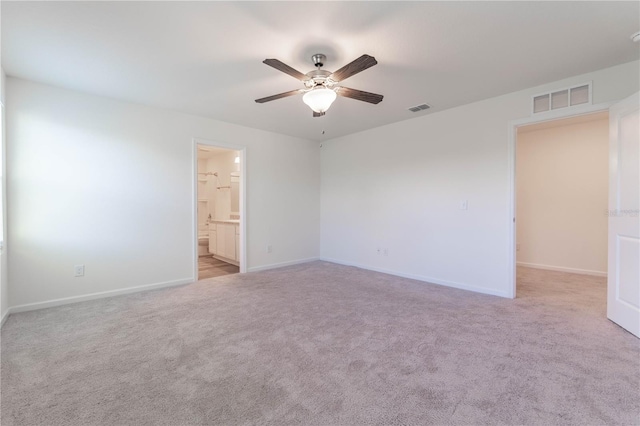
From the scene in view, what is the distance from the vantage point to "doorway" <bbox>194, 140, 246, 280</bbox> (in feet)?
15.5

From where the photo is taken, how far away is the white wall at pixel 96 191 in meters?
A: 2.98

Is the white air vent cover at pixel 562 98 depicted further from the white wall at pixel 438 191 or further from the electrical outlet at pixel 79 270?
the electrical outlet at pixel 79 270

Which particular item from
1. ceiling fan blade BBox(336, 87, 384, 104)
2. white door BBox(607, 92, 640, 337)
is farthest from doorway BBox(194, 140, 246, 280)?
white door BBox(607, 92, 640, 337)

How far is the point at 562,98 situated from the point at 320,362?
12.0 feet

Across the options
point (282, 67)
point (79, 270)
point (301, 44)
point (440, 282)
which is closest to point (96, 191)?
point (79, 270)

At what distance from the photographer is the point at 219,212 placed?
7.05 meters

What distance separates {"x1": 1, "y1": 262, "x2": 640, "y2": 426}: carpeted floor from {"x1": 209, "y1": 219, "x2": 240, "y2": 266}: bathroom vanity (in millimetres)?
1986

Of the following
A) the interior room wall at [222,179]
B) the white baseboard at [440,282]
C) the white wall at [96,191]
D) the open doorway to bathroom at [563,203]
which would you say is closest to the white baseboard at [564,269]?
the open doorway to bathroom at [563,203]

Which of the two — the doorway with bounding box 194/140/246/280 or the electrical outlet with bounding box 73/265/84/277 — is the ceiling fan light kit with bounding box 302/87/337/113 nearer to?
the doorway with bounding box 194/140/246/280

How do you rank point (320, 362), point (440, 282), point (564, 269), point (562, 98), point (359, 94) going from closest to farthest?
point (320, 362) < point (359, 94) < point (562, 98) < point (440, 282) < point (564, 269)

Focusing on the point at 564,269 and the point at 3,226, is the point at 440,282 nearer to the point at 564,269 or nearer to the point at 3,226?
the point at 564,269

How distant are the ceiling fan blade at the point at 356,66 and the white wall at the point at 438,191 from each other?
2382 mm

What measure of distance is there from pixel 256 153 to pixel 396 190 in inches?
98.6

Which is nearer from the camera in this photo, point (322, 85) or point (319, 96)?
point (319, 96)
